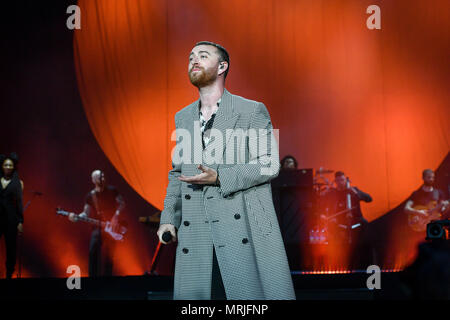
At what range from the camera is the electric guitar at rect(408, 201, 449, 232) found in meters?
6.88

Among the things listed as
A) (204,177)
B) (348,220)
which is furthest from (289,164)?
(204,177)

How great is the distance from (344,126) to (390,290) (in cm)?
504

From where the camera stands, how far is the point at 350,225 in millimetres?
7094

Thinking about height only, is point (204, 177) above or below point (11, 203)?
above

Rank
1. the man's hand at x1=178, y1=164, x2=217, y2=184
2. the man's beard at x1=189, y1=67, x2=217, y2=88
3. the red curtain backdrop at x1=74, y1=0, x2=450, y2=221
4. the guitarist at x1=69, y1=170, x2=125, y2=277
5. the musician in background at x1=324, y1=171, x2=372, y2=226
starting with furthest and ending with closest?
1. the red curtain backdrop at x1=74, y1=0, x2=450, y2=221
2. the musician in background at x1=324, y1=171, x2=372, y2=226
3. the guitarist at x1=69, y1=170, x2=125, y2=277
4. the man's beard at x1=189, y1=67, x2=217, y2=88
5. the man's hand at x1=178, y1=164, x2=217, y2=184

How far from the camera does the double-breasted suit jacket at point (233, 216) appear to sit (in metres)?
2.04

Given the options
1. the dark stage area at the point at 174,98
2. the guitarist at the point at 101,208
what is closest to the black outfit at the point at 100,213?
the guitarist at the point at 101,208

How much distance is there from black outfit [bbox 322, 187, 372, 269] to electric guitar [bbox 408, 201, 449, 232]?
743mm

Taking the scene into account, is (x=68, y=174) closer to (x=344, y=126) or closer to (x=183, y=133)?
(x=344, y=126)

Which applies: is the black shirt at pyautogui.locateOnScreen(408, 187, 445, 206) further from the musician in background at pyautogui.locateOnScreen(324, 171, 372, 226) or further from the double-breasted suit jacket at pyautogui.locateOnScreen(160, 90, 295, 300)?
the double-breasted suit jacket at pyautogui.locateOnScreen(160, 90, 295, 300)

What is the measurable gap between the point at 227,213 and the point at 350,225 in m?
5.40

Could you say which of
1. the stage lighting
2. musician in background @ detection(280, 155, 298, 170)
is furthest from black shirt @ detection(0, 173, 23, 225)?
the stage lighting

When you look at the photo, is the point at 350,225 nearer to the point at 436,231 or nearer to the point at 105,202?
the point at 105,202

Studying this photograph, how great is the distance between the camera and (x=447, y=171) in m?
8.35
